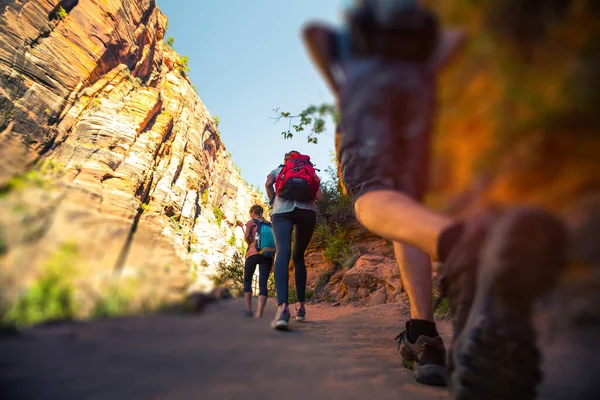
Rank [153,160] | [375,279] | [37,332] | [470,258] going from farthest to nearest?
[153,160] → [375,279] → [470,258] → [37,332]

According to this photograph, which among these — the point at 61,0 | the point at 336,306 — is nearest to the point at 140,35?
the point at 61,0

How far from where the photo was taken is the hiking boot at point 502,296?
22.1 inches

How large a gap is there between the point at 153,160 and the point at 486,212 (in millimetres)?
20394

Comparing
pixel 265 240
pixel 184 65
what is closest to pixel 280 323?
pixel 265 240

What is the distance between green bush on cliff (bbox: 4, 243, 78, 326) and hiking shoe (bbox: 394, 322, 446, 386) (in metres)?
1.34

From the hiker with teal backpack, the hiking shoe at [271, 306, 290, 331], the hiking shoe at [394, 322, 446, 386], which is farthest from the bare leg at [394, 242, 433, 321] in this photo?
the hiker with teal backpack

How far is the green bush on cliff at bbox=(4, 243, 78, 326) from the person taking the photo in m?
0.57

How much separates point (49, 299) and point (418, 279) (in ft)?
4.56

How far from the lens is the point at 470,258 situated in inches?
27.4

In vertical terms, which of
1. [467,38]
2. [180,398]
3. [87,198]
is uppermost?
[467,38]

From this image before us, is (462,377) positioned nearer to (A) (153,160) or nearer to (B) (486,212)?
(B) (486,212)

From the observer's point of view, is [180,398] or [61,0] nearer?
[180,398]

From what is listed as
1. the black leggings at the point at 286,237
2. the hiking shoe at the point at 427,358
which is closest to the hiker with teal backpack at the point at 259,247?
the black leggings at the point at 286,237

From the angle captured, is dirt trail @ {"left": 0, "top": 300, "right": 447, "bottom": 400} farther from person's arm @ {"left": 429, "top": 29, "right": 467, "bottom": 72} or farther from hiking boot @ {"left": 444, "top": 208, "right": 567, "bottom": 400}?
person's arm @ {"left": 429, "top": 29, "right": 467, "bottom": 72}
